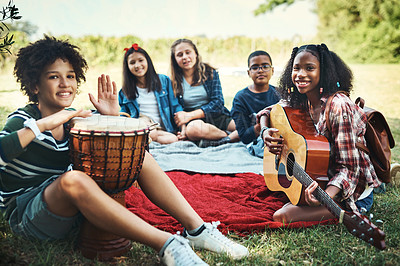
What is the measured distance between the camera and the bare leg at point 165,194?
7.03 ft

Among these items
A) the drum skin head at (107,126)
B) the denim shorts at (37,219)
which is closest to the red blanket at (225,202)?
the denim shorts at (37,219)

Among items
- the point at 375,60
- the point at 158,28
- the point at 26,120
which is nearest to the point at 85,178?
the point at 26,120

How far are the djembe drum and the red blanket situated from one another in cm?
53

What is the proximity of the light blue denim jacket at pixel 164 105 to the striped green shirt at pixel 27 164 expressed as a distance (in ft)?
9.21

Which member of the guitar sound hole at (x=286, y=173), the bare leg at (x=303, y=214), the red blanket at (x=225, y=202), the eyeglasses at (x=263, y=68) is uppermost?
the eyeglasses at (x=263, y=68)

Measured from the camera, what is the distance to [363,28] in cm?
1744

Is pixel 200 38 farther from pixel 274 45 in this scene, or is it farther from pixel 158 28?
pixel 274 45

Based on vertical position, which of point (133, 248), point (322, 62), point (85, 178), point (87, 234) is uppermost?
point (322, 62)

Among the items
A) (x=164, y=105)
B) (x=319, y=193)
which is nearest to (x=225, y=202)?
(x=319, y=193)

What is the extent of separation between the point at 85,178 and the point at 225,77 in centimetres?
943

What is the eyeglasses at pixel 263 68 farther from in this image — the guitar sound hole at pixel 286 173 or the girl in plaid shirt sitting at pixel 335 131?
the guitar sound hole at pixel 286 173

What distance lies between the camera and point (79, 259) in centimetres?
195

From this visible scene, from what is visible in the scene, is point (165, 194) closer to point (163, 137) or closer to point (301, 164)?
point (301, 164)

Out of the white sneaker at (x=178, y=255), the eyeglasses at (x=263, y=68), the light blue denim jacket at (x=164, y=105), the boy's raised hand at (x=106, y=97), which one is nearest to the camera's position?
the white sneaker at (x=178, y=255)
